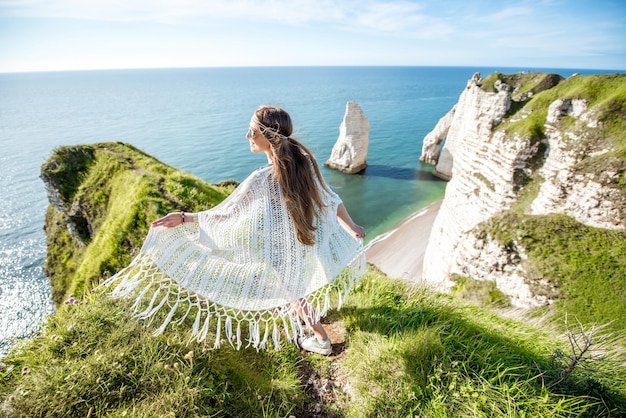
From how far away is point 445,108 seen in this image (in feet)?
211

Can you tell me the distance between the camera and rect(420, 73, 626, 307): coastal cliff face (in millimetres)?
7883

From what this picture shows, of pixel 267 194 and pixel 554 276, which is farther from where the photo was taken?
pixel 554 276

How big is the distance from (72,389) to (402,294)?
3.44 meters

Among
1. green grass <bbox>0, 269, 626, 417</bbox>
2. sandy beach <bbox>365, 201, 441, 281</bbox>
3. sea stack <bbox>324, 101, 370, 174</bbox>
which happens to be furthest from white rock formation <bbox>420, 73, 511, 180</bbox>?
green grass <bbox>0, 269, 626, 417</bbox>

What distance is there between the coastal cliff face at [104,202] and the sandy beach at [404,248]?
32.4 ft

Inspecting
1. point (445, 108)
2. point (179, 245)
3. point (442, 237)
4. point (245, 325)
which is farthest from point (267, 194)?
point (445, 108)

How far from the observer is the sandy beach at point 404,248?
1600 centimetres

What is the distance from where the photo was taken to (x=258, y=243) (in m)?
2.64

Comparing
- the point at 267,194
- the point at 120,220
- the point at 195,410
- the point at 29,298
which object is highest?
the point at 267,194

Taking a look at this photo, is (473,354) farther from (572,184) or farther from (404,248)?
(404,248)

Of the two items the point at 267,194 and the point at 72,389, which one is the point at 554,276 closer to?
the point at 267,194

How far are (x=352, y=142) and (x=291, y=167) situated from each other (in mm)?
29232

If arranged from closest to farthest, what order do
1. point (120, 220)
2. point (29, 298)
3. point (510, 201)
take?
point (120, 220), point (510, 201), point (29, 298)

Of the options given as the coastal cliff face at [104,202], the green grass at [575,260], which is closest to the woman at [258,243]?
the coastal cliff face at [104,202]
